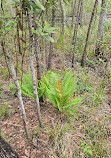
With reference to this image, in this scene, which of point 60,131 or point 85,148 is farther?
point 60,131

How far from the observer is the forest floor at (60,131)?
159 cm

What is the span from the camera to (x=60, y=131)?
1.79 metres

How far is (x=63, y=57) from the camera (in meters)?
4.07

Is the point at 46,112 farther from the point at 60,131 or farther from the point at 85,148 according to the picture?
the point at 85,148

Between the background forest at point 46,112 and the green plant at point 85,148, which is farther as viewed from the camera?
the green plant at point 85,148

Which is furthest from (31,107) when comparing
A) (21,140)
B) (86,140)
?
(86,140)

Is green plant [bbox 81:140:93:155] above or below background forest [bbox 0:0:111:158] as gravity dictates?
below

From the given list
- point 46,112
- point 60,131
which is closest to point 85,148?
point 60,131

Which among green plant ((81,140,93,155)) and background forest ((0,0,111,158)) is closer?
background forest ((0,0,111,158))

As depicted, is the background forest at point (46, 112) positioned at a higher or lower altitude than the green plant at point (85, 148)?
higher

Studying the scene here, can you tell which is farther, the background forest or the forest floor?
the forest floor

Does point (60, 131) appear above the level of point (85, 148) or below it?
above

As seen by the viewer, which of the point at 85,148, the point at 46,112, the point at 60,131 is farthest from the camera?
the point at 46,112

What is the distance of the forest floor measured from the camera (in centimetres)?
159
